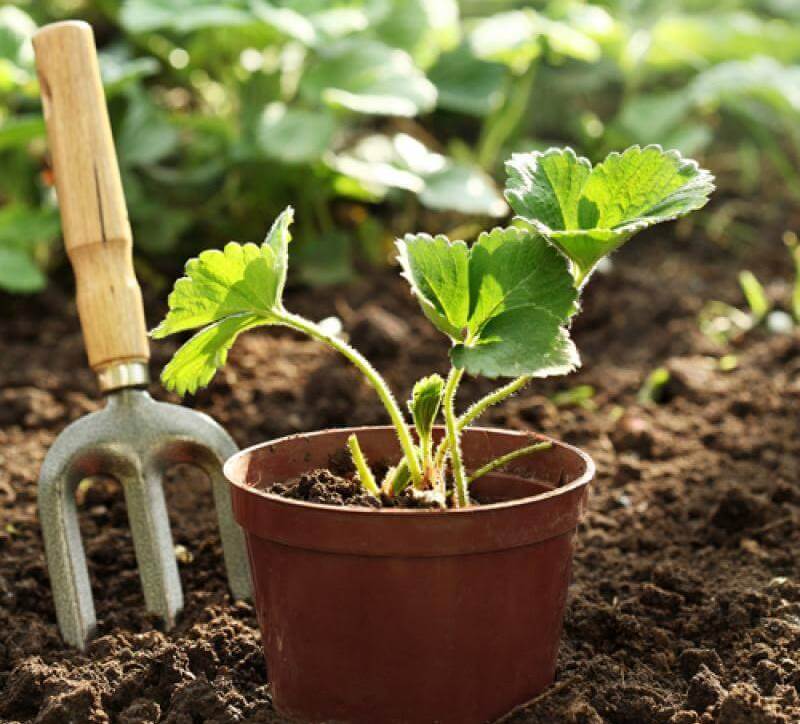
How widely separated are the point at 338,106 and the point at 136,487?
4.46 feet

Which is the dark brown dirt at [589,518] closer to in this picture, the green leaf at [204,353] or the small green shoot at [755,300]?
the small green shoot at [755,300]

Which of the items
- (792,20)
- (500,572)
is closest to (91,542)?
(500,572)

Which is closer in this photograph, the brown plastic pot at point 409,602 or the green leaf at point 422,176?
the brown plastic pot at point 409,602

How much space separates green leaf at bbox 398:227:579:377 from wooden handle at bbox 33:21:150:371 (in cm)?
51

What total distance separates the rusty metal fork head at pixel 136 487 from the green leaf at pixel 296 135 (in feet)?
3.85

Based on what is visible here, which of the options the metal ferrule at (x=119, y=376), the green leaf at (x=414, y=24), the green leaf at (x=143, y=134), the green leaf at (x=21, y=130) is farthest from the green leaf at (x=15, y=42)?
the metal ferrule at (x=119, y=376)

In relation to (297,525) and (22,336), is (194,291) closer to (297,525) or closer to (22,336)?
(297,525)

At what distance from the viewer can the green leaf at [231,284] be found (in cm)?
116

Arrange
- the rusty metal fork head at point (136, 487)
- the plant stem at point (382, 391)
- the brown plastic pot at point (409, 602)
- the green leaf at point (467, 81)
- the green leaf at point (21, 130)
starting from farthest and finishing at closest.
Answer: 1. the green leaf at point (467, 81)
2. the green leaf at point (21, 130)
3. the rusty metal fork head at point (136, 487)
4. the plant stem at point (382, 391)
5. the brown plastic pot at point (409, 602)

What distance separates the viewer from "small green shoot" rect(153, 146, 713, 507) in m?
1.14

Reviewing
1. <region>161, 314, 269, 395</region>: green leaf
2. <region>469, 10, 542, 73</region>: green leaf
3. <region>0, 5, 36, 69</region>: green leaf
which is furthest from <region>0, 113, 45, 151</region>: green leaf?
<region>161, 314, 269, 395</region>: green leaf

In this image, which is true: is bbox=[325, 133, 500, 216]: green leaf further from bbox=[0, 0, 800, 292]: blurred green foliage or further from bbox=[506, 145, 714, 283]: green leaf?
bbox=[506, 145, 714, 283]: green leaf

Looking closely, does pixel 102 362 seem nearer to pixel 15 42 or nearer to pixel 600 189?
pixel 600 189

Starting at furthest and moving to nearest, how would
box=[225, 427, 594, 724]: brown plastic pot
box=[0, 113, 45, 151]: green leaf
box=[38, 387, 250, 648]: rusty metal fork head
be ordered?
box=[0, 113, 45, 151]: green leaf < box=[38, 387, 250, 648]: rusty metal fork head < box=[225, 427, 594, 724]: brown plastic pot
